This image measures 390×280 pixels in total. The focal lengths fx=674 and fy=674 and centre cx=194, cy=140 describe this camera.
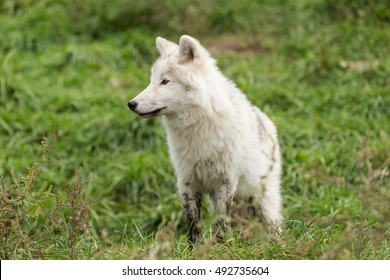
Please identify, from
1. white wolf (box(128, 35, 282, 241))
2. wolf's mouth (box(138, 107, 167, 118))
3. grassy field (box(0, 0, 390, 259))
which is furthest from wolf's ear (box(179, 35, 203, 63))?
grassy field (box(0, 0, 390, 259))

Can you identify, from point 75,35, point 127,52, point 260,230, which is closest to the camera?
point 260,230

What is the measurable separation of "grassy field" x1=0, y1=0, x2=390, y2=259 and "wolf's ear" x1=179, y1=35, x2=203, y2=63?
3.83 feet

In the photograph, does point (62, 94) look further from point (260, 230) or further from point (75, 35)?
point (260, 230)

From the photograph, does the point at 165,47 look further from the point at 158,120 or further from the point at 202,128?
the point at 158,120

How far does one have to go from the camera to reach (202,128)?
186 inches

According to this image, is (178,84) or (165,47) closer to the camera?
(178,84)

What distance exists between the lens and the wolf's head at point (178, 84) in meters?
4.45

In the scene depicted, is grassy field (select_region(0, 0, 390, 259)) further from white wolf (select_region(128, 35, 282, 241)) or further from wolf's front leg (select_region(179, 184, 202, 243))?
white wolf (select_region(128, 35, 282, 241))

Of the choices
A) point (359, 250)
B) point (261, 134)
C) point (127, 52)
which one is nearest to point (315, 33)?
point (127, 52)

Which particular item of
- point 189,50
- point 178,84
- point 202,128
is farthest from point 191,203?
point 189,50

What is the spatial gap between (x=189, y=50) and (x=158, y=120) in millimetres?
3299

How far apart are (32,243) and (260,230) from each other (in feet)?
5.00

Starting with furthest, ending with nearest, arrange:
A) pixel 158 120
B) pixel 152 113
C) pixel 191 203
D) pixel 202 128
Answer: pixel 158 120 < pixel 191 203 < pixel 202 128 < pixel 152 113

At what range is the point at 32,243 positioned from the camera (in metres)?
4.25
